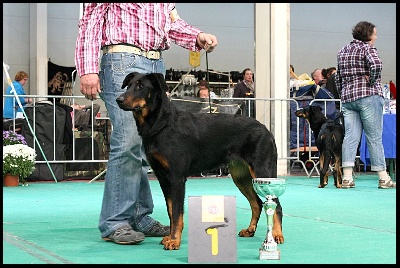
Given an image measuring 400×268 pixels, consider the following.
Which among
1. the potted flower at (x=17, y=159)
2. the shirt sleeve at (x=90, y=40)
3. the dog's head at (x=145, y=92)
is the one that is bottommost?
the potted flower at (x=17, y=159)

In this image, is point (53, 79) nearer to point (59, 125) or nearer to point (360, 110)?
point (59, 125)

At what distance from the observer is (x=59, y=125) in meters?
7.99

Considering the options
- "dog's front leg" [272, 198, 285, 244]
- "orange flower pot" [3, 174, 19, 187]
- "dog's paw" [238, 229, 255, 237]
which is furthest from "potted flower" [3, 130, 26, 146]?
"dog's front leg" [272, 198, 285, 244]

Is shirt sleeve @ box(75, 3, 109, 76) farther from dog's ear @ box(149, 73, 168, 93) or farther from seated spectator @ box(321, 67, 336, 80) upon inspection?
seated spectator @ box(321, 67, 336, 80)

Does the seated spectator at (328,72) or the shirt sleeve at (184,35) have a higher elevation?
the seated spectator at (328,72)

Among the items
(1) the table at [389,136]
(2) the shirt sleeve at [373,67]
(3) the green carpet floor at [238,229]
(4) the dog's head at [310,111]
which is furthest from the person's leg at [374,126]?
(1) the table at [389,136]

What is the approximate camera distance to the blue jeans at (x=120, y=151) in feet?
11.0

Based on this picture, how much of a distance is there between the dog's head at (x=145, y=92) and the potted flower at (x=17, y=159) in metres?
4.24

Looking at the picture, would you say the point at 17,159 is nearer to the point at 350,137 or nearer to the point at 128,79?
the point at 350,137

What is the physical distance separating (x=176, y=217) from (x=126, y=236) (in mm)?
331

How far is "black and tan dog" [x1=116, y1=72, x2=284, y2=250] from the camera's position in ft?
10.1

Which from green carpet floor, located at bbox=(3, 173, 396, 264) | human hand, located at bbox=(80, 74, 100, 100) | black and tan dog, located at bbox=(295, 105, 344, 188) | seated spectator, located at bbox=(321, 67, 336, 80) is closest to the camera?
green carpet floor, located at bbox=(3, 173, 396, 264)

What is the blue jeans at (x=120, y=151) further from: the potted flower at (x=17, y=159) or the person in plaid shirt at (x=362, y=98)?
the potted flower at (x=17, y=159)

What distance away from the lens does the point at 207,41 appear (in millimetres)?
3449
